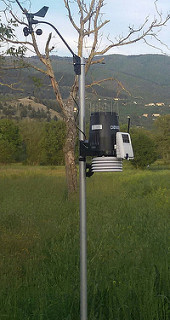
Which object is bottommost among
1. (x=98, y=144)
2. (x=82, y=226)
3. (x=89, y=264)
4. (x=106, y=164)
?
(x=89, y=264)

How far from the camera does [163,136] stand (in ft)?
216

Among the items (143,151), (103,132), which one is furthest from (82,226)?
(143,151)

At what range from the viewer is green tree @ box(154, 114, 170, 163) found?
6394 centimetres

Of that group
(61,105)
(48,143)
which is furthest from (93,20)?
(48,143)

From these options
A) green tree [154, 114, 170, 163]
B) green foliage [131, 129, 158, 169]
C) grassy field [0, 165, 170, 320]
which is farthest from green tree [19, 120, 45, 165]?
grassy field [0, 165, 170, 320]

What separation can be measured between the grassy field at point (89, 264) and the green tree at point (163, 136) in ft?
176

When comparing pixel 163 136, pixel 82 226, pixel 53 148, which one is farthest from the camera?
pixel 163 136

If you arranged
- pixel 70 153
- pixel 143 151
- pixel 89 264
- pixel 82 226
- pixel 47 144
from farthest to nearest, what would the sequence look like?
pixel 143 151, pixel 47 144, pixel 70 153, pixel 89 264, pixel 82 226

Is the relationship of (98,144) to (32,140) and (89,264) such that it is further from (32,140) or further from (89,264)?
(32,140)

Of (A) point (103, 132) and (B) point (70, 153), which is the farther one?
(B) point (70, 153)

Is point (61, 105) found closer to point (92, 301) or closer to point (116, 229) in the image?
point (116, 229)

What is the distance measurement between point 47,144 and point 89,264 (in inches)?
1831

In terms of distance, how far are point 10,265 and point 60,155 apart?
47488 millimetres

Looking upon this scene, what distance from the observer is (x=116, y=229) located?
861 cm
